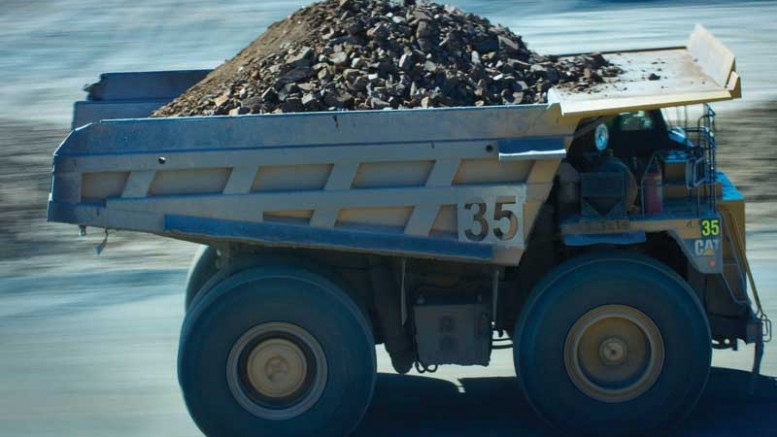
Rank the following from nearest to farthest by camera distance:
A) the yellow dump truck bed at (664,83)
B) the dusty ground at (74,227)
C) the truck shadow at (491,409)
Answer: the yellow dump truck bed at (664,83)
the truck shadow at (491,409)
the dusty ground at (74,227)

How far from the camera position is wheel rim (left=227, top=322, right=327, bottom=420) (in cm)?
679

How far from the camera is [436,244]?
6.70 m

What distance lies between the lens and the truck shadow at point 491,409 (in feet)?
23.8

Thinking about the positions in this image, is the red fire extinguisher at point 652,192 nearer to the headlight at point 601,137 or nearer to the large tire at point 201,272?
the headlight at point 601,137

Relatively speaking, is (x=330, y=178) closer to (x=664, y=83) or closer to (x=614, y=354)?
(x=614, y=354)

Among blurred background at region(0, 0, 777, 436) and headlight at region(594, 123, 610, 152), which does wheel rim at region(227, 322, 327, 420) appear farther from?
headlight at region(594, 123, 610, 152)

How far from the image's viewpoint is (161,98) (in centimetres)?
871

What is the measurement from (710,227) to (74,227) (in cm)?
685

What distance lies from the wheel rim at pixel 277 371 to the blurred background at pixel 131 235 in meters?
0.72

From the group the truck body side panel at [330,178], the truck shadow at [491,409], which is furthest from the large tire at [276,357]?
the truck shadow at [491,409]

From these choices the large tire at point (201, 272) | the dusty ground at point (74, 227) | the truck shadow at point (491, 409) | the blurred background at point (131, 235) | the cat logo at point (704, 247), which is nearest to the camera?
the cat logo at point (704, 247)

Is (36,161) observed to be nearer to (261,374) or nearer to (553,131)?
(261,374)

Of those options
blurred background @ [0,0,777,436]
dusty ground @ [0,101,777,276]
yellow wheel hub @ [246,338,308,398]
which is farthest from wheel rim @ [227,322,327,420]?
dusty ground @ [0,101,777,276]

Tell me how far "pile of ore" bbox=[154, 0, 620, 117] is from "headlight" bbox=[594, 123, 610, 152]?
0.95 ft
